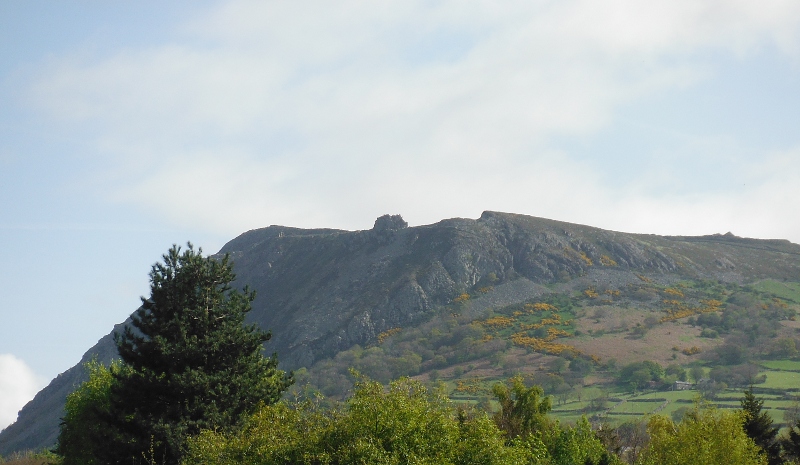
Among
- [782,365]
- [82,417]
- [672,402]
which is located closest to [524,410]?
[82,417]

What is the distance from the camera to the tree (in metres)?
46.1

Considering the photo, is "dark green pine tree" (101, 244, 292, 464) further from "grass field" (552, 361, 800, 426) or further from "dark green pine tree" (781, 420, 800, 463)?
"grass field" (552, 361, 800, 426)

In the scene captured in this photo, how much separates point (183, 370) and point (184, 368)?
0.19 metres

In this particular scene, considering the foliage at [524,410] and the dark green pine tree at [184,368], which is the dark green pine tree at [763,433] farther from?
the dark green pine tree at [184,368]

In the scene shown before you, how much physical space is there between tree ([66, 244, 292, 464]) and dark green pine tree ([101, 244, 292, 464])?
0.20 ft

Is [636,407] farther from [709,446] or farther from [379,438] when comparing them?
[379,438]

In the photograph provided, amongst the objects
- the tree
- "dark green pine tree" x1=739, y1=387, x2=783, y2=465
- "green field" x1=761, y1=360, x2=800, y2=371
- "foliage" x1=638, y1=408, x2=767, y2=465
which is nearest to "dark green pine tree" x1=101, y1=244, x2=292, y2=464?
the tree

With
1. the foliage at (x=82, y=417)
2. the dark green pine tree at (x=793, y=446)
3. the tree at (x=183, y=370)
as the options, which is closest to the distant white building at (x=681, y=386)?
the dark green pine tree at (x=793, y=446)

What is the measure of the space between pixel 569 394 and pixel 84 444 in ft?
413

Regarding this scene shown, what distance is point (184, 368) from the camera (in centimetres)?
4797

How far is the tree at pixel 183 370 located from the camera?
46.1 meters

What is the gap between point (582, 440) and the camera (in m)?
56.0

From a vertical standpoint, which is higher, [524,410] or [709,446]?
[524,410]

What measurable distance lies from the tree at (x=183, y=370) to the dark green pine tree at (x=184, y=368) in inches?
2.4
